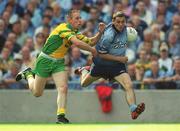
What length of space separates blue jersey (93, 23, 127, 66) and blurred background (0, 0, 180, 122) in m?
2.47

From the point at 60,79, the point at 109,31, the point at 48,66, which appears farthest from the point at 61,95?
the point at 109,31

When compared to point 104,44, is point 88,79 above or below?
below

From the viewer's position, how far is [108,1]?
20953mm

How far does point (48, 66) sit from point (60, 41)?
504 millimetres

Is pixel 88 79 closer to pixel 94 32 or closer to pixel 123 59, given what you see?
pixel 123 59

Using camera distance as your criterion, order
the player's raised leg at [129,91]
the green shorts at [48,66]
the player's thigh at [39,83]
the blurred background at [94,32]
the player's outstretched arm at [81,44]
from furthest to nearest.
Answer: the blurred background at [94,32]
the player's thigh at [39,83]
the green shorts at [48,66]
the player's raised leg at [129,91]
the player's outstretched arm at [81,44]

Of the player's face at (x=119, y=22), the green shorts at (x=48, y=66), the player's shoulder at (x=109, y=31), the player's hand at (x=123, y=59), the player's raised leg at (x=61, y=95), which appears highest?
the player's face at (x=119, y=22)

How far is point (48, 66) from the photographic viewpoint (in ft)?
50.5

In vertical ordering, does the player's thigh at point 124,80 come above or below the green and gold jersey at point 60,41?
below

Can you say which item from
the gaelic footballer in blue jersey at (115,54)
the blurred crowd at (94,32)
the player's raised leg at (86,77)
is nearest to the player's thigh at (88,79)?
the player's raised leg at (86,77)

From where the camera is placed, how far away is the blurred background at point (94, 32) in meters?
18.2

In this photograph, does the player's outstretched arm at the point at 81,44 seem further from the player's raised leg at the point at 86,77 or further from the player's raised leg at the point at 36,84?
the player's raised leg at the point at 86,77

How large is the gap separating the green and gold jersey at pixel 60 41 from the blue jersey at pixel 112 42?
0.27 meters
